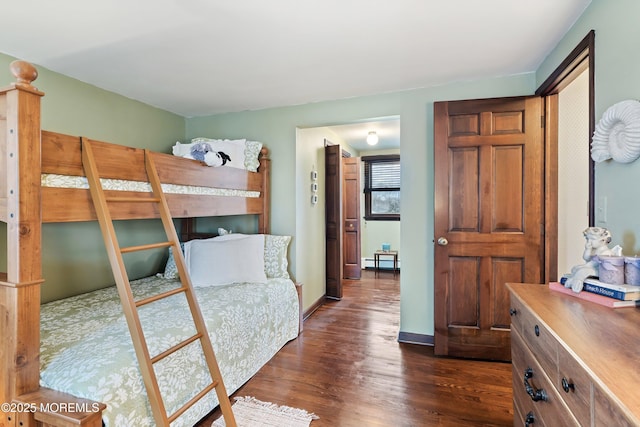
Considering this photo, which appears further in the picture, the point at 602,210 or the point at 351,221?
the point at 351,221

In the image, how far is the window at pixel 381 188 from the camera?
599cm

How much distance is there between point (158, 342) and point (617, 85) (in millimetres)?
2558

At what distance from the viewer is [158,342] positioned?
1.67 m

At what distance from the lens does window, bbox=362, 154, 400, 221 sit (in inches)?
236

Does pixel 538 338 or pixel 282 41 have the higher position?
pixel 282 41

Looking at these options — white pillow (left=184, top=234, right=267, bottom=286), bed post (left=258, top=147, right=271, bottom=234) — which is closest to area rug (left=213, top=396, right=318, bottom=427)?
white pillow (left=184, top=234, right=267, bottom=286)

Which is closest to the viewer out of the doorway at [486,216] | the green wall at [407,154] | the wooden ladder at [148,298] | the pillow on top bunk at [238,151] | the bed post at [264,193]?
the wooden ladder at [148,298]

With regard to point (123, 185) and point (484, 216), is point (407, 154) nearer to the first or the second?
point (484, 216)

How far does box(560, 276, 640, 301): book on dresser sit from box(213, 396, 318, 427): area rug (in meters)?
1.56

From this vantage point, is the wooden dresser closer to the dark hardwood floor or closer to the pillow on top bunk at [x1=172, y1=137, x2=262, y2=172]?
the dark hardwood floor

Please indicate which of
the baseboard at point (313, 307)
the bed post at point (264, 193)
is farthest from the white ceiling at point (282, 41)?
the baseboard at point (313, 307)

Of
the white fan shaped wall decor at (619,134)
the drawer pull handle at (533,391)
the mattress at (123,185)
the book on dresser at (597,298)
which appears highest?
the white fan shaped wall decor at (619,134)

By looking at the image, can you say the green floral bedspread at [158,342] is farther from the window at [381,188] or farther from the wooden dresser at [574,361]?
the window at [381,188]

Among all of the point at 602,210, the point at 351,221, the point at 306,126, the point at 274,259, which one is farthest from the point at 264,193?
the point at 602,210
